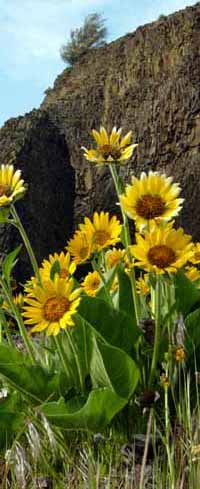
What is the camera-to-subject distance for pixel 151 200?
94.2 inches

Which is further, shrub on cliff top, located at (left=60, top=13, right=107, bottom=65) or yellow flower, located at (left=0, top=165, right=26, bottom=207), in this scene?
shrub on cliff top, located at (left=60, top=13, right=107, bottom=65)

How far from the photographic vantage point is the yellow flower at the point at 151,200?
93.0 inches

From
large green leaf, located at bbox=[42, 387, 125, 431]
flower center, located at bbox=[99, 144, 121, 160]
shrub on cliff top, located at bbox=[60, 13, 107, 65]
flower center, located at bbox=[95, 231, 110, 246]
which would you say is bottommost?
large green leaf, located at bbox=[42, 387, 125, 431]

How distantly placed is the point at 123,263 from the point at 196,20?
5.00 meters

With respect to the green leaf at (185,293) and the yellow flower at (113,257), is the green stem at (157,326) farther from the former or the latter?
the yellow flower at (113,257)

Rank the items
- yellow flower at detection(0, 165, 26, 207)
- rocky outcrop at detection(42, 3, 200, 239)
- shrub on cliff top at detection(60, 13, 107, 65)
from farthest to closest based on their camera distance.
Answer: shrub on cliff top at detection(60, 13, 107, 65)
rocky outcrop at detection(42, 3, 200, 239)
yellow flower at detection(0, 165, 26, 207)

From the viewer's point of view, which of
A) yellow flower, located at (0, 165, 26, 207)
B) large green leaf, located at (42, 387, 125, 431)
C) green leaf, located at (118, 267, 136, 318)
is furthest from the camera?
green leaf, located at (118, 267, 136, 318)

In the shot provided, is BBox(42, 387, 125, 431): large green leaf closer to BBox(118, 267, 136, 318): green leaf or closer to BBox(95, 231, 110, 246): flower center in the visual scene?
BBox(118, 267, 136, 318): green leaf

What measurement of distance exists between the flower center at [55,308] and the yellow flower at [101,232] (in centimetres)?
51

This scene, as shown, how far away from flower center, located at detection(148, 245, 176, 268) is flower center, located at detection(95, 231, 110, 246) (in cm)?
56

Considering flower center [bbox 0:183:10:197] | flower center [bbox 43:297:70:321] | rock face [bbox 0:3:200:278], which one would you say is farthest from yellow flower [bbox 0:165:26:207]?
rock face [bbox 0:3:200:278]

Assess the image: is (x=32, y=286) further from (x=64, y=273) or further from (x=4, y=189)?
(x=4, y=189)

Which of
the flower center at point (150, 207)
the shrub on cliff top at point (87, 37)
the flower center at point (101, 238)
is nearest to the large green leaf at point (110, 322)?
the flower center at point (150, 207)

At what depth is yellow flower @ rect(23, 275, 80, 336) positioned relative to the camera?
230 cm
